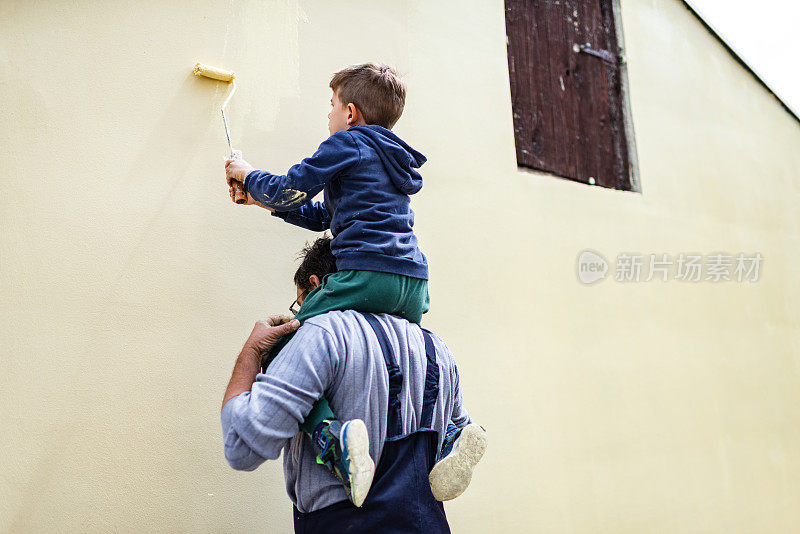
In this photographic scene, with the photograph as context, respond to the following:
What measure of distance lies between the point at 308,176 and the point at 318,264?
13.1 inches

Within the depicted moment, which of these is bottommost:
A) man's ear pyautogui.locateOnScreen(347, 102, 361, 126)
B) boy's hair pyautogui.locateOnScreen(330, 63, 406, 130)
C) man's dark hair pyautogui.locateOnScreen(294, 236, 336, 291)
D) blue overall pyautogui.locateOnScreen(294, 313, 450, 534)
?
blue overall pyautogui.locateOnScreen(294, 313, 450, 534)

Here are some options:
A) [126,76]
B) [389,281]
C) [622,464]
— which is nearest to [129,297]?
[126,76]

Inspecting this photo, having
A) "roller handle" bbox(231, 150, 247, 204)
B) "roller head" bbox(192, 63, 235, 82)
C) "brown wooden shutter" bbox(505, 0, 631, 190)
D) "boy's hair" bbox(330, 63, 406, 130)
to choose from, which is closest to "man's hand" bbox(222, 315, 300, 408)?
"roller handle" bbox(231, 150, 247, 204)

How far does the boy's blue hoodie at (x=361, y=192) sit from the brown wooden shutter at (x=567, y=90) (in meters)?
1.28

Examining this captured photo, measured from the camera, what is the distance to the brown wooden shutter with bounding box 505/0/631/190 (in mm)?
2824

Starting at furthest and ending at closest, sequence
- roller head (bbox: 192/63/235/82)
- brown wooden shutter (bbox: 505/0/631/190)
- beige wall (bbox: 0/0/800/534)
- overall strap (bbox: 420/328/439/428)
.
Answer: brown wooden shutter (bbox: 505/0/631/190), roller head (bbox: 192/63/235/82), beige wall (bbox: 0/0/800/534), overall strap (bbox: 420/328/439/428)

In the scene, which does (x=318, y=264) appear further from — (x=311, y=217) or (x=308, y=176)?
(x=308, y=176)

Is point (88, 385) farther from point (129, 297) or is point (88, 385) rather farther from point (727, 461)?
point (727, 461)

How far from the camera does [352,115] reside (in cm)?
157

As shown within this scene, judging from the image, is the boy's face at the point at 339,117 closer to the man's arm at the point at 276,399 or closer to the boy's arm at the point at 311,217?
the boy's arm at the point at 311,217

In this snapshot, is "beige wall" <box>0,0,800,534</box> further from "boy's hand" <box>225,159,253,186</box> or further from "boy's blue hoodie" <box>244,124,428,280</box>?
"boy's blue hoodie" <box>244,124,428,280</box>

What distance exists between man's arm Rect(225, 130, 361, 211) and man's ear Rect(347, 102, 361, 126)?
8 centimetres

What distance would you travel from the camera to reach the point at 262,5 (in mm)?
2117

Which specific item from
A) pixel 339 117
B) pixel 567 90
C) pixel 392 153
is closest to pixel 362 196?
pixel 392 153
